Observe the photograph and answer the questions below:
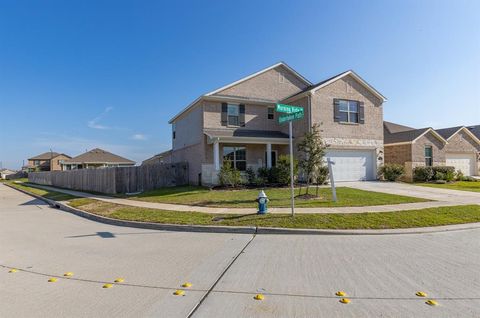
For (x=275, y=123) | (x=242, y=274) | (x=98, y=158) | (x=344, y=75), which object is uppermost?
(x=344, y=75)

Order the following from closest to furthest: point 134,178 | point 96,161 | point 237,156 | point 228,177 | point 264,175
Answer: point 228,177 < point 264,175 < point 134,178 < point 237,156 < point 96,161

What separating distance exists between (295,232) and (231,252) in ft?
7.39

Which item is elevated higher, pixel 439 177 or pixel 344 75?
pixel 344 75

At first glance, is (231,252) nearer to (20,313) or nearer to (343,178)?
(20,313)

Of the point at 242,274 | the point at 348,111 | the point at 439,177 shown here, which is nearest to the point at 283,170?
the point at 348,111

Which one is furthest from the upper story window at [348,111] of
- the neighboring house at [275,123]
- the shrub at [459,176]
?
the shrub at [459,176]

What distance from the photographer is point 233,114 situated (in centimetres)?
2033

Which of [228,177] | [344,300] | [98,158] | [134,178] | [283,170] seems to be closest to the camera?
[344,300]

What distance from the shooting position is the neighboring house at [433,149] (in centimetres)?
2136

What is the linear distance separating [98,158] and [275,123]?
40.7 m

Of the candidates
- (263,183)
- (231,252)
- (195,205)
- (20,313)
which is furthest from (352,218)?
(263,183)

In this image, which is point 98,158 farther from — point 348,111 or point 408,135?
point 408,135

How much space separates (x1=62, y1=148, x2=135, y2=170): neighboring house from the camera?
4975cm

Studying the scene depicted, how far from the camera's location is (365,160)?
20.4 metres
